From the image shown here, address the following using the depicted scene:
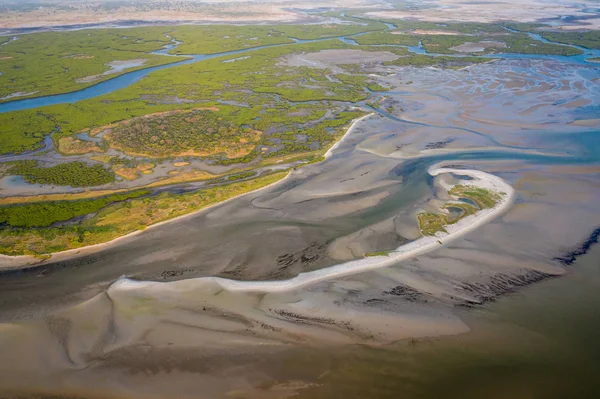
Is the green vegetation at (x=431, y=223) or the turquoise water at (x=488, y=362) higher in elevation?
the green vegetation at (x=431, y=223)

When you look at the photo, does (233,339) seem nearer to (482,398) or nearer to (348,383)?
(348,383)

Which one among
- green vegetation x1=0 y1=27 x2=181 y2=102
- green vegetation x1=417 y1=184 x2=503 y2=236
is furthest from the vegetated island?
green vegetation x1=0 y1=27 x2=181 y2=102

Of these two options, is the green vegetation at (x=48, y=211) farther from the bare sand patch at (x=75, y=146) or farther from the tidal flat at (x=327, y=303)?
the bare sand patch at (x=75, y=146)

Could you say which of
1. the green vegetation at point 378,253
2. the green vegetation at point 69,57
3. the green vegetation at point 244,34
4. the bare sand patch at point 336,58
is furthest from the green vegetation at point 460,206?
the green vegetation at point 244,34

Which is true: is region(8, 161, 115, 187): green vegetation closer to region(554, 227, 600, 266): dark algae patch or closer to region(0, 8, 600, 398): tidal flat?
region(0, 8, 600, 398): tidal flat

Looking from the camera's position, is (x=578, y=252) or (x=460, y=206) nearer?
(x=578, y=252)

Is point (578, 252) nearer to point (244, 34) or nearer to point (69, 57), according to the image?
point (69, 57)

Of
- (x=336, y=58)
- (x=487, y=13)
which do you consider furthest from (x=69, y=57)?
(x=487, y=13)
